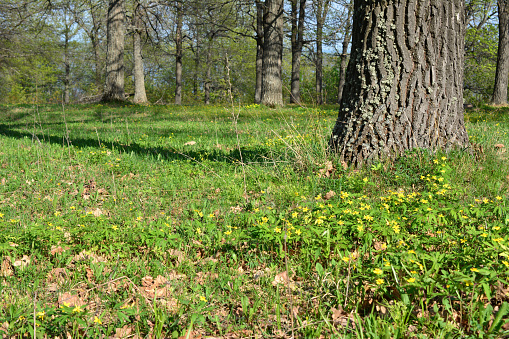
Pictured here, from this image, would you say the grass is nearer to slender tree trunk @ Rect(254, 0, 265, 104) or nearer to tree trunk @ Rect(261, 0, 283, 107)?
tree trunk @ Rect(261, 0, 283, 107)

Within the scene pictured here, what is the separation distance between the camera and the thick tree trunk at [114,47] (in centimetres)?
1539

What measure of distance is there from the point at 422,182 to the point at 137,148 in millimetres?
4432

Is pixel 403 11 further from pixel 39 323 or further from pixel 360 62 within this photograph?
pixel 39 323

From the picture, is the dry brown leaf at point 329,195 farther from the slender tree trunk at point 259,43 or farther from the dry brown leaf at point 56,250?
the slender tree trunk at point 259,43

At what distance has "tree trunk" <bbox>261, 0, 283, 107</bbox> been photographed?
42.8 ft

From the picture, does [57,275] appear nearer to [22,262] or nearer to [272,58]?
[22,262]

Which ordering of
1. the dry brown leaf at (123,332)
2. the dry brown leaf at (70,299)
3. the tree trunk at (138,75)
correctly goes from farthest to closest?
the tree trunk at (138,75), the dry brown leaf at (70,299), the dry brown leaf at (123,332)

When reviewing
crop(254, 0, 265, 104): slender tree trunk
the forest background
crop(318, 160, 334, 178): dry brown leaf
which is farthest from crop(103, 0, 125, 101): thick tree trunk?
crop(318, 160, 334, 178): dry brown leaf

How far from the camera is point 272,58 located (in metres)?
13.1

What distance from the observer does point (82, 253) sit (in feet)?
8.94

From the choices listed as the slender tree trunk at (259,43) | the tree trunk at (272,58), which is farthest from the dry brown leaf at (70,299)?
the slender tree trunk at (259,43)

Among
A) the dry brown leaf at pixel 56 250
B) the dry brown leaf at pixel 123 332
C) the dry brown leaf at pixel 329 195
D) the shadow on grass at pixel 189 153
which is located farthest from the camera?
the shadow on grass at pixel 189 153

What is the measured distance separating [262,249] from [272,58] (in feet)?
37.1

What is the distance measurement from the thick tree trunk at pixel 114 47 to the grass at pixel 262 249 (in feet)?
38.6
